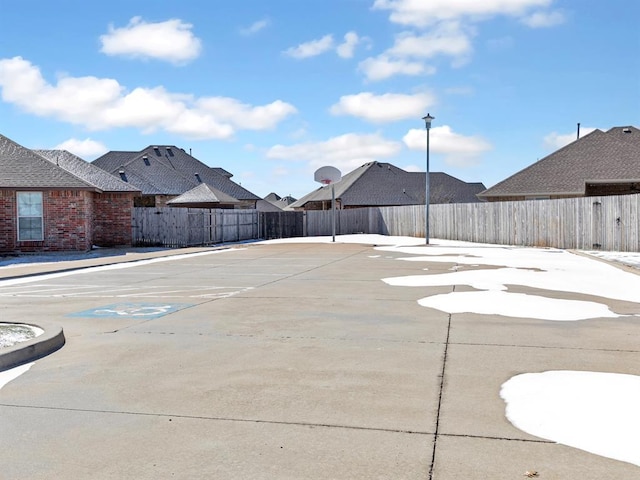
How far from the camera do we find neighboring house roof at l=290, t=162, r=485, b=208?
59656 mm

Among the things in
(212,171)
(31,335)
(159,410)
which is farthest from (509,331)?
(212,171)

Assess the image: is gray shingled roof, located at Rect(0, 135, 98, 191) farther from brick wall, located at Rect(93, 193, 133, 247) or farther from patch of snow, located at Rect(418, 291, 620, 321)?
patch of snow, located at Rect(418, 291, 620, 321)

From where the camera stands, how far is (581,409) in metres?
5.00

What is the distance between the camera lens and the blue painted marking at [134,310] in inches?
396

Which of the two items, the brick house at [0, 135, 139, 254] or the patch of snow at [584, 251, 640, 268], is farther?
the brick house at [0, 135, 139, 254]

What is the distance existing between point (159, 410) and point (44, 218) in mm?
23626

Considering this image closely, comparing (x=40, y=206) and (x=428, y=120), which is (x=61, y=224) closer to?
(x=40, y=206)

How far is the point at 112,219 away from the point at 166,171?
85.1ft

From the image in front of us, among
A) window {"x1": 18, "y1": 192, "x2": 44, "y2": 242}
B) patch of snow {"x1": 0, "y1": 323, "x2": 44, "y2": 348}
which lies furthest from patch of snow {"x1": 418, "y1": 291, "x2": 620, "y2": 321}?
window {"x1": 18, "y1": 192, "x2": 44, "y2": 242}

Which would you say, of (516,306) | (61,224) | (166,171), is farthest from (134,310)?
(166,171)

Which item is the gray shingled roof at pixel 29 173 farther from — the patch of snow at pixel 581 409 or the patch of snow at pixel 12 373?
the patch of snow at pixel 581 409

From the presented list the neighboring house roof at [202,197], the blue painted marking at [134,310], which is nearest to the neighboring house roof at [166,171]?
the neighboring house roof at [202,197]

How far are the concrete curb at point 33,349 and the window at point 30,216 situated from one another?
1990cm

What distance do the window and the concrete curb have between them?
19.9 m
